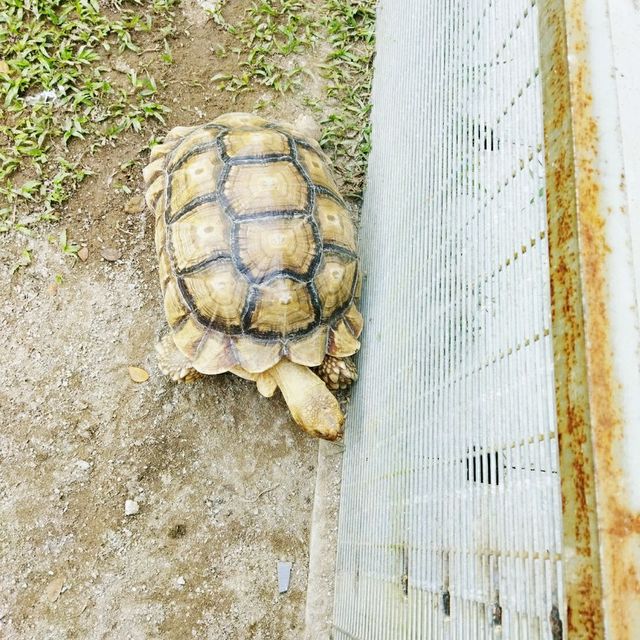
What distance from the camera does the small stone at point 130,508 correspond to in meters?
3.25

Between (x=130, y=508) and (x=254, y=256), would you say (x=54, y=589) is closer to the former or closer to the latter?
(x=130, y=508)

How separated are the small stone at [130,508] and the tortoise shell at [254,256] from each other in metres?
0.81

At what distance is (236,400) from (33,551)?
1242mm

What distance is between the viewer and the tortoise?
9.62 feet

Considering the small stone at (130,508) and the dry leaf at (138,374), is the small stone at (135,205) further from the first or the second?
the small stone at (130,508)

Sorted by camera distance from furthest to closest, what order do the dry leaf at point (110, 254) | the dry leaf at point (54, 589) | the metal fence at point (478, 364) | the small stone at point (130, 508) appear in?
the dry leaf at point (110, 254) < the small stone at point (130, 508) < the dry leaf at point (54, 589) < the metal fence at point (478, 364)

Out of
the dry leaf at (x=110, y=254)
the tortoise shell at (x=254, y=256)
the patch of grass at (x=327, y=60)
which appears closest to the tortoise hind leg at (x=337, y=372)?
the tortoise shell at (x=254, y=256)

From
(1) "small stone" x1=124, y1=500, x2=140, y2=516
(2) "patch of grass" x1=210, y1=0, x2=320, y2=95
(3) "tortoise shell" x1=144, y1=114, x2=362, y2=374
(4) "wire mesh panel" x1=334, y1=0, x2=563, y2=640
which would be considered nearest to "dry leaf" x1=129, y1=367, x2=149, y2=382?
(3) "tortoise shell" x1=144, y1=114, x2=362, y2=374

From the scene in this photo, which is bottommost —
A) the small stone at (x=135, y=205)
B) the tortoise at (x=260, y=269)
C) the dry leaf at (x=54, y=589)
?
the dry leaf at (x=54, y=589)

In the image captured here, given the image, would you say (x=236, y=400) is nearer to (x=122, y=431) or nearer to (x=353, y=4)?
(x=122, y=431)

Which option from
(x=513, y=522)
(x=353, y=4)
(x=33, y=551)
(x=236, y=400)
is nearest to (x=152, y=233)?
(x=236, y=400)

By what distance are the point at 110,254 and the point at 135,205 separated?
1.05 feet

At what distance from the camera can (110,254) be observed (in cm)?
359

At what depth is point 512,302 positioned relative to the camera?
1661 mm
